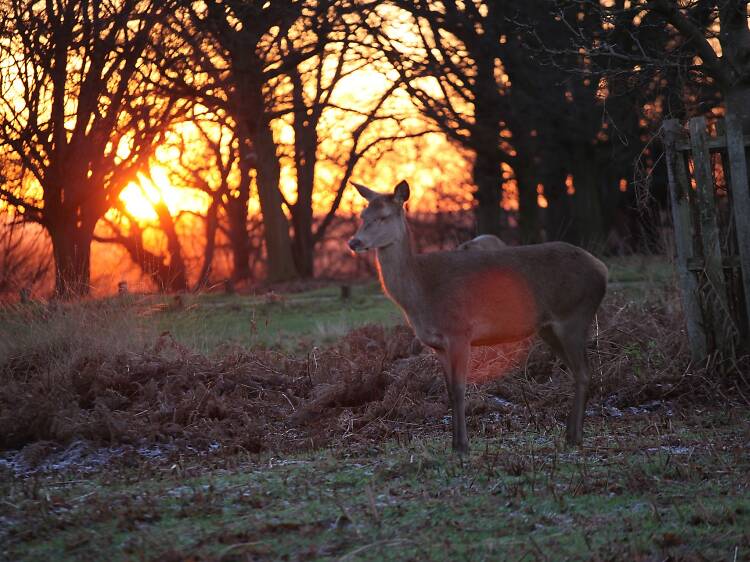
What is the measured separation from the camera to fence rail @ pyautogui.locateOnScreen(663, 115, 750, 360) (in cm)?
980

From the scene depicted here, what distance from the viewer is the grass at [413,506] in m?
5.39

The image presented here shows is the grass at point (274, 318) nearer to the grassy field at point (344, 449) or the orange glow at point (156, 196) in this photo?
the grassy field at point (344, 449)

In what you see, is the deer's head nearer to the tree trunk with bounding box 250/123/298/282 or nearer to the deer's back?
the deer's back

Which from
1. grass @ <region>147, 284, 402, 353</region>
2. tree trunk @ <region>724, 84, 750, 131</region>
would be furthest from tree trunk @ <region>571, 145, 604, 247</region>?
tree trunk @ <region>724, 84, 750, 131</region>

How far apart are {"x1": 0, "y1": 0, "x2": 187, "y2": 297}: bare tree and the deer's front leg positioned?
760 cm

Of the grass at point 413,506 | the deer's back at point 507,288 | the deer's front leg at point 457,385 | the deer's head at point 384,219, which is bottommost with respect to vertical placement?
the grass at point 413,506

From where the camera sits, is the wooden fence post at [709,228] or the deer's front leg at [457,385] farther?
the wooden fence post at [709,228]

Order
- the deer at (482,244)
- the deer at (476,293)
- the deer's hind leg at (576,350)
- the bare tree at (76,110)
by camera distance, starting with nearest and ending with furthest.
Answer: the deer at (476,293)
the deer's hind leg at (576,350)
the deer at (482,244)
the bare tree at (76,110)

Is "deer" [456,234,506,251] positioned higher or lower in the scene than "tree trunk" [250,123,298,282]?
lower

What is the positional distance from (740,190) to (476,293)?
3.14 m

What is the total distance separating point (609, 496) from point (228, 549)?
7.84ft

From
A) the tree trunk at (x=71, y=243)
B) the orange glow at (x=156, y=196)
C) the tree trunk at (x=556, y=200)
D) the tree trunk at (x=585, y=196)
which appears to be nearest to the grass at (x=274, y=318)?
the tree trunk at (x=71, y=243)

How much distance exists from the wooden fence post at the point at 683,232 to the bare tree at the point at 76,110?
8093mm

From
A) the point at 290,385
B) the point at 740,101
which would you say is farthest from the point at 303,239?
the point at 740,101
